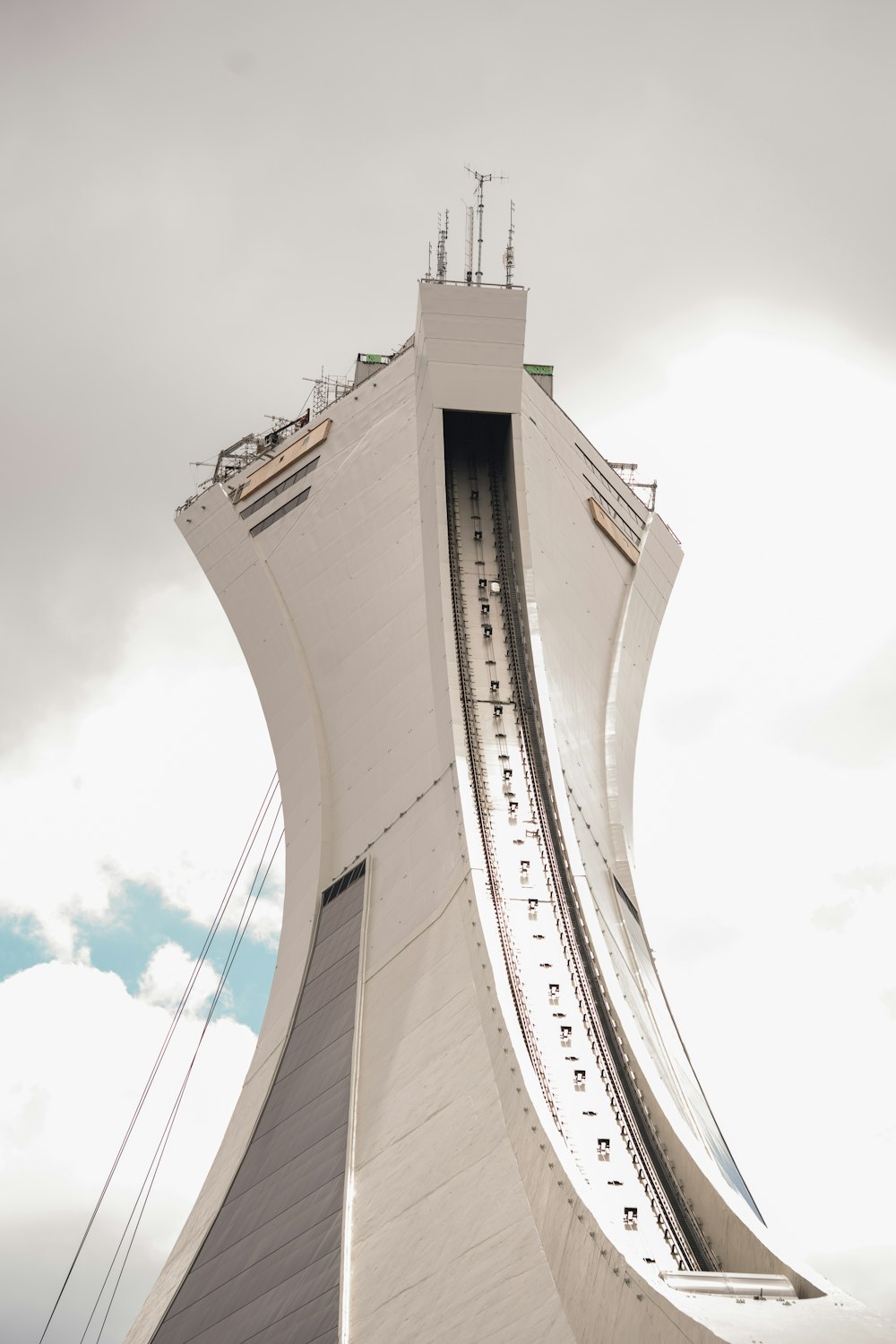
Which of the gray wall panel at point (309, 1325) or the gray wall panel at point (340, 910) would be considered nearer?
the gray wall panel at point (309, 1325)

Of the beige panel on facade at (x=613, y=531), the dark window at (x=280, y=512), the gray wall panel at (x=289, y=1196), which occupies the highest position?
the beige panel on facade at (x=613, y=531)

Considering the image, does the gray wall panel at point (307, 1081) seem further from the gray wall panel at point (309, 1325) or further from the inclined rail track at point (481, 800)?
the gray wall panel at point (309, 1325)

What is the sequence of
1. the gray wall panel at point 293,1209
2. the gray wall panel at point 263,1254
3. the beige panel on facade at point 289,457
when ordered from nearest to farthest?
the gray wall panel at point 293,1209 < the gray wall panel at point 263,1254 < the beige panel on facade at point 289,457

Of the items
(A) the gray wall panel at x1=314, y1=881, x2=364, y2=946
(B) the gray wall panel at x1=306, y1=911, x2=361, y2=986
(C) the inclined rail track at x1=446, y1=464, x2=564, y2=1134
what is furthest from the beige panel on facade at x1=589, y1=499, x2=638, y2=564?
(B) the gray wall panel at x1=306, y1=911, x2=361, y2=986

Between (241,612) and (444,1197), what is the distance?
13.3 meters

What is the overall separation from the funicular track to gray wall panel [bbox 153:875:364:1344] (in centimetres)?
253

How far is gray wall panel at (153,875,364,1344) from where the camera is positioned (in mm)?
15883

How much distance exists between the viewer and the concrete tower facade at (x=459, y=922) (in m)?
14.1

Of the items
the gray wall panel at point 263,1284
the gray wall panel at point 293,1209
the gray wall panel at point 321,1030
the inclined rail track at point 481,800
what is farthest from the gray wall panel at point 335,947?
the gray wall panel at point 263,1284

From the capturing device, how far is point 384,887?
2128 centimetres

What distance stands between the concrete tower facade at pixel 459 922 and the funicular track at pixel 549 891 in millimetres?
42

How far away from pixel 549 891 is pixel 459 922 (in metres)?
1.29

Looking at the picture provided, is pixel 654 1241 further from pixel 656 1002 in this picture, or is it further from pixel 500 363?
pixel 500 363

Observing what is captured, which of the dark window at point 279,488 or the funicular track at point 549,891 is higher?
the dark window at point 279,488
